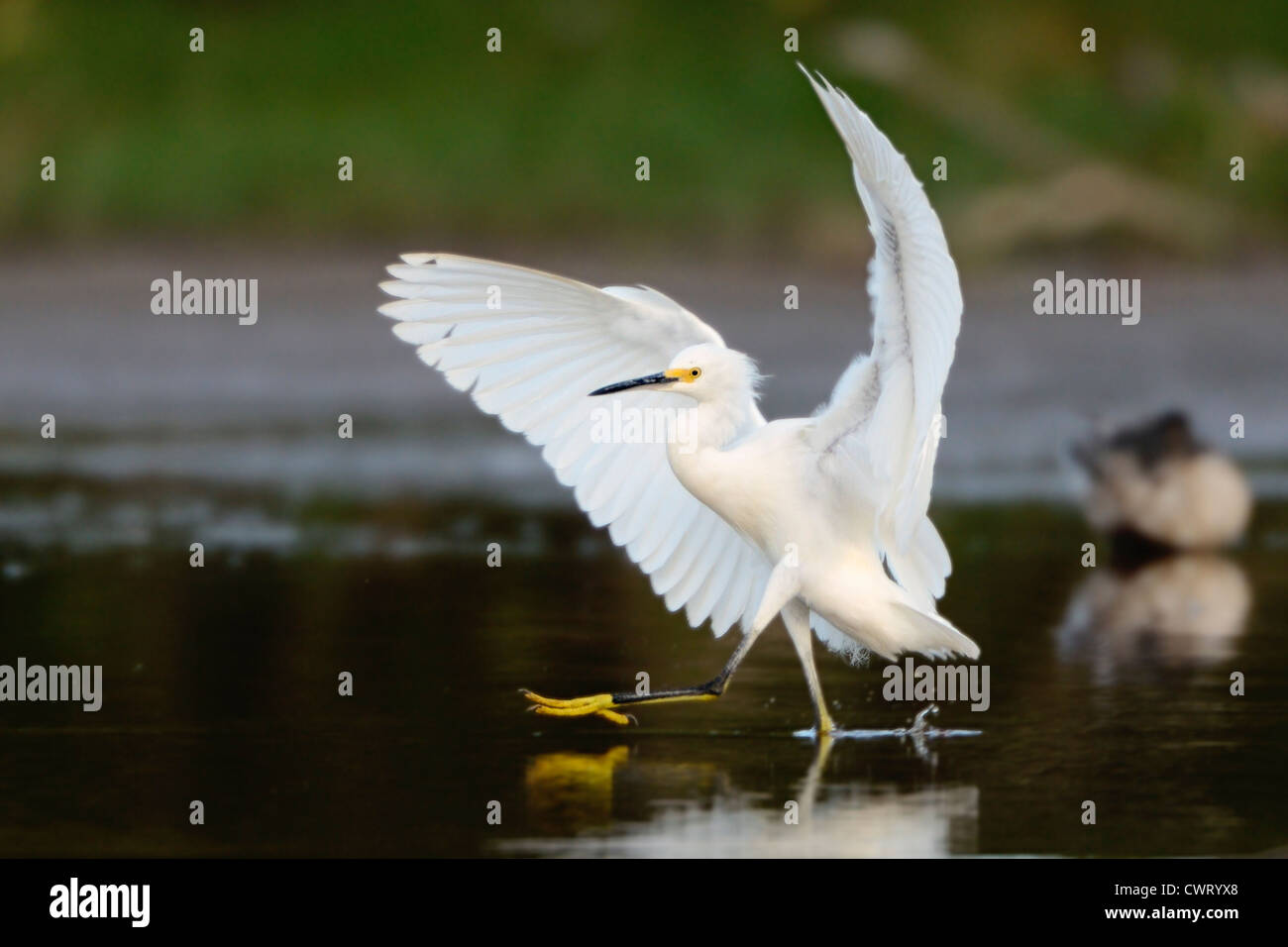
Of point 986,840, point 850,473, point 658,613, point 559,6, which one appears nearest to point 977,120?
point 559,6

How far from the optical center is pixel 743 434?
8078 millimetres

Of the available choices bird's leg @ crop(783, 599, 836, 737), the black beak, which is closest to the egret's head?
the black beak

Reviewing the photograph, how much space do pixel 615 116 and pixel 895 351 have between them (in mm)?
16215

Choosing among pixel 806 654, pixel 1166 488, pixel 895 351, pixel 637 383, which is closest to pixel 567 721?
pixel 806 654

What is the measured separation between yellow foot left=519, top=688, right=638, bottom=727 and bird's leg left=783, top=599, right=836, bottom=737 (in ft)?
2.26

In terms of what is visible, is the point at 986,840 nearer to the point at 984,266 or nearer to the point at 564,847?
the point at 564,847

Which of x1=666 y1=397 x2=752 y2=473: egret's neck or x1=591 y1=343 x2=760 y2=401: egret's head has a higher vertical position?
x1=591 y1=343 x2=760 y2=401: egret's head

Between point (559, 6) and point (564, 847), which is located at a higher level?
point (559, 6)

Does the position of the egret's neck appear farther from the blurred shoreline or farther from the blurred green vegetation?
the blurred green vegetation

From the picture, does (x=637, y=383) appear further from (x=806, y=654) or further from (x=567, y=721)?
(x=567, y=721)

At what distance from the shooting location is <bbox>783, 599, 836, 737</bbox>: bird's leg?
787 cm

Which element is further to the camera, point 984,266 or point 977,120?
point 977,120

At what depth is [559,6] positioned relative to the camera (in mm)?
24359

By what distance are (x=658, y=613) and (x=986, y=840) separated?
4.34m
